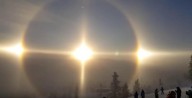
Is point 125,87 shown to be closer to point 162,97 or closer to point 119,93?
point 119,93

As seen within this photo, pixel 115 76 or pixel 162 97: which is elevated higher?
pixel 115 76

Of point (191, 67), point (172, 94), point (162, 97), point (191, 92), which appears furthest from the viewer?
point (191, 67)

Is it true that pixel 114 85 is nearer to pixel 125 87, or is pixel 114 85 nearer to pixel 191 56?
pixel 125 87

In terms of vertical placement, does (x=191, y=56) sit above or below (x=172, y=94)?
above

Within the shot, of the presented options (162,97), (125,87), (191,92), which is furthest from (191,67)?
(191,92)

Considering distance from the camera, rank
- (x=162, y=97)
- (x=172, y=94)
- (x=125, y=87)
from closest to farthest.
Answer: (x=172, y=94), (x=162, y=97), (x=125, y=87)

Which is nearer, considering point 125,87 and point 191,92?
point 191,92

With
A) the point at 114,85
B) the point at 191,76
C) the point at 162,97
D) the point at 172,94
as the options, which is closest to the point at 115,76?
the point at 114,85

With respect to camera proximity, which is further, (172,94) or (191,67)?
(191,67)

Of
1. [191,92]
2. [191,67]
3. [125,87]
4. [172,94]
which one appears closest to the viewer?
[172,94]
